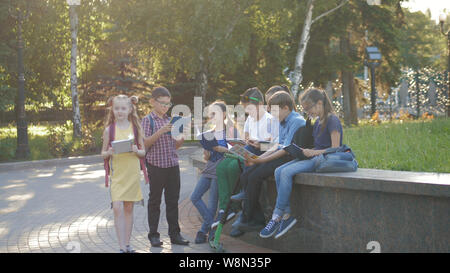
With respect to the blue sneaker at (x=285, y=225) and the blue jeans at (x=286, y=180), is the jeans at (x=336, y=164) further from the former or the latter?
the blue sneaker at (x=285, y=225)

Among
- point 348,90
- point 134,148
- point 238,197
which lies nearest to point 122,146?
point 134,148

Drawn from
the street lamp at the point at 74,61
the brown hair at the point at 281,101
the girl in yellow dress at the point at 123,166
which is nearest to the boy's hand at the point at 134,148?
the girl in yellow dress at the point at 123,166

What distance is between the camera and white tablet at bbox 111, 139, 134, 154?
→ 628 cm

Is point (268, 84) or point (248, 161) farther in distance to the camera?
point (268, 84)

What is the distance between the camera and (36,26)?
84.1 ft

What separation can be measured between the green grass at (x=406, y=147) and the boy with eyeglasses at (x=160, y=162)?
3.04 metres

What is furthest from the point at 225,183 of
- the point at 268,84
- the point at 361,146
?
the point at 268,84

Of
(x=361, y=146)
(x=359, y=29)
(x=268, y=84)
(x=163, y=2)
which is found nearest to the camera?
(x=361, y=146)

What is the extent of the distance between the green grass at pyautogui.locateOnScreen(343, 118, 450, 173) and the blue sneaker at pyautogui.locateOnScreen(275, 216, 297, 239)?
2.29 meters

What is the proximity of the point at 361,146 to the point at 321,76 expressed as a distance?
23357mm

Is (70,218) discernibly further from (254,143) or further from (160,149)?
(254,143)

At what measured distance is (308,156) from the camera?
21.5 feet
